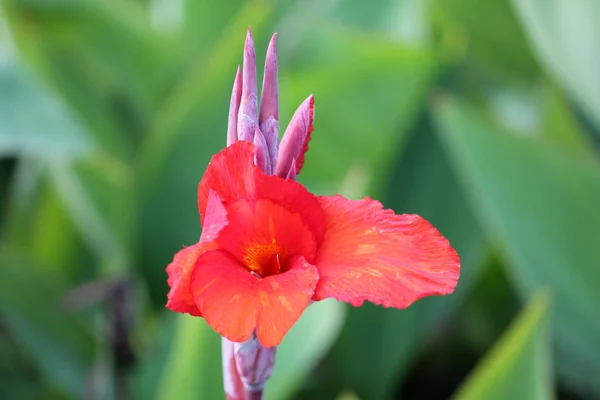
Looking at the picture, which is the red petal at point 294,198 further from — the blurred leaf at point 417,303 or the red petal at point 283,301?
the blurred leaf at point 417,303

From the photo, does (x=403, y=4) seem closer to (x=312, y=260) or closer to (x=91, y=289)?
(x=91, y=289)

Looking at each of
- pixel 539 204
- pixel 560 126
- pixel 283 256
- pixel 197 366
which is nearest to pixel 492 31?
pixel 560 126

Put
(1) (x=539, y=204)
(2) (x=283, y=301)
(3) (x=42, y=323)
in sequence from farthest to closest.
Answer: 1. (3) (x=42, y=323)
2. (1) (x=539, y=204)
3. (2) (x=283, y=301)

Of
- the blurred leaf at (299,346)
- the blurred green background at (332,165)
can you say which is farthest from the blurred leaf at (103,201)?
the blurred leaf at (299,346)

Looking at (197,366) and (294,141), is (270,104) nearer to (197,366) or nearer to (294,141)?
(294,141)

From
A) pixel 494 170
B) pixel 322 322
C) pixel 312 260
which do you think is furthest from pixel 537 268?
pixel 312 260

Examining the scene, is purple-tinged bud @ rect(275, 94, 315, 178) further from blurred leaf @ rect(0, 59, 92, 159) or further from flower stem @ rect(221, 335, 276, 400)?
blurred leaf @ rect(0, 59, 92, 159)
